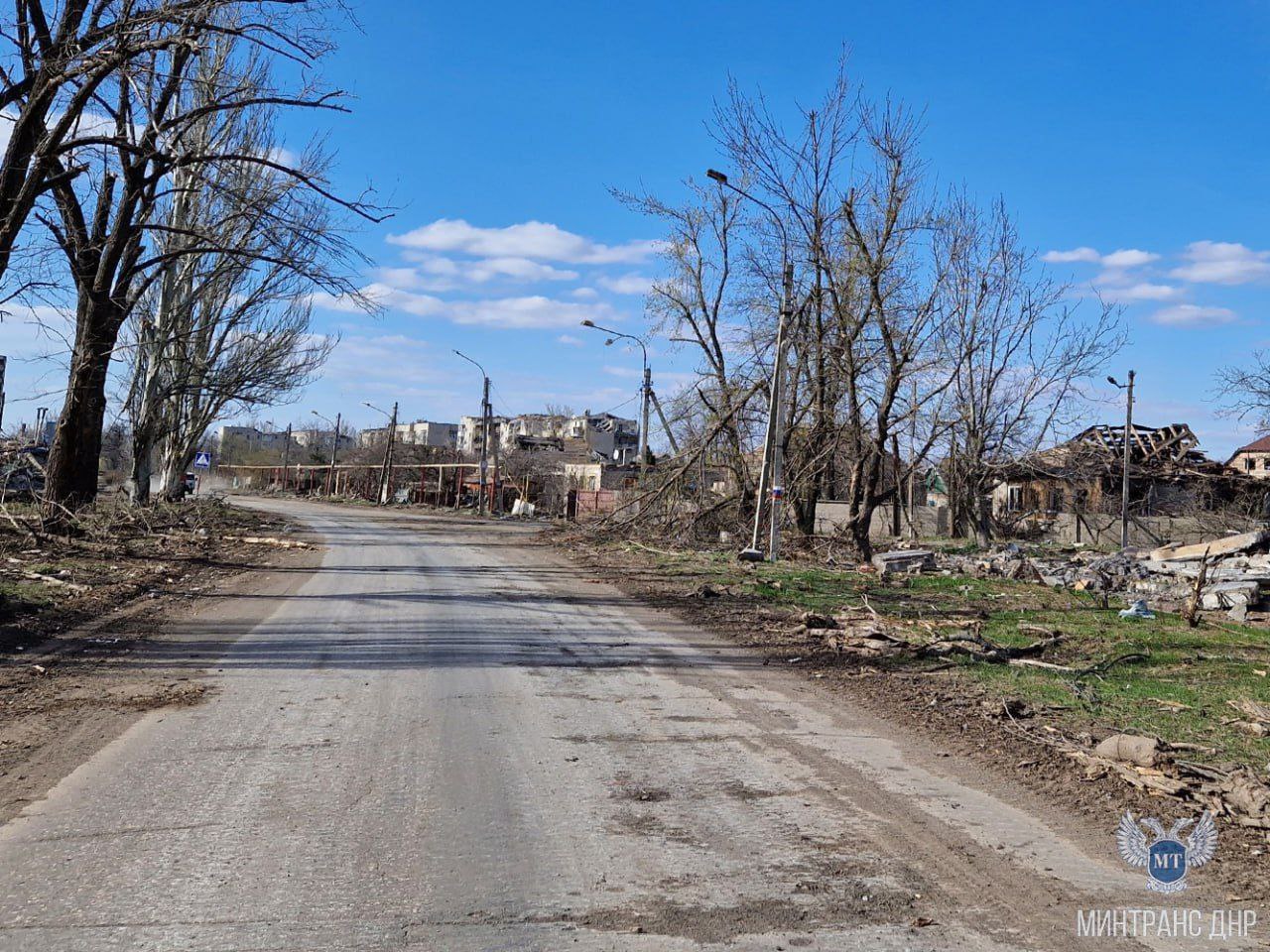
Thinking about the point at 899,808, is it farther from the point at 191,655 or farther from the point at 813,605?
the point at 813,605

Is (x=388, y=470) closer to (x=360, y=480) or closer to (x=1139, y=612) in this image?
(x=360, y=480)

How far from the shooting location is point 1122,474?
1554 inches

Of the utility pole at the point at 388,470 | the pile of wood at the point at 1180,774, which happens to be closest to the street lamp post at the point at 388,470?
the utility pole at the point at 388,470

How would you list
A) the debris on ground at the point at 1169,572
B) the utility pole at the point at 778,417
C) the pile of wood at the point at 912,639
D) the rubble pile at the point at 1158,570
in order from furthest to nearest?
the utility pole at the point at 778,417
the rubble pile at the point at 1158,570
the debris on ground at the point at 1169,572
the pile of wood at the point at 912,639

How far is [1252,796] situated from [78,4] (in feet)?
47.3

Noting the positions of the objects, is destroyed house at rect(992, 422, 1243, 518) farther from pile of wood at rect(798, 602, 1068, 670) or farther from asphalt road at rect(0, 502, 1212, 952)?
asphalt road at rect(0, 502, 1212, 952)

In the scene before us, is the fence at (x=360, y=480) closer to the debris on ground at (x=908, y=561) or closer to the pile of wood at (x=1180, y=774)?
the debris on ground at (x=908, y=561)

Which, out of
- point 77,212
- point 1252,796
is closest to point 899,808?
point 1252,796

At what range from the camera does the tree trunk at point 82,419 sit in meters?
18.6

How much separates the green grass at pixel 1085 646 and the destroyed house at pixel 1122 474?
20013 mm

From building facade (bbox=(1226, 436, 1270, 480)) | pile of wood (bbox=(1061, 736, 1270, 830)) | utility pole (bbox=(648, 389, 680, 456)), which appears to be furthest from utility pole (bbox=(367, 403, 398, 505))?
pile of wood (bbox=(1061, 736, 1270, 830))

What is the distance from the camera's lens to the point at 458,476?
2206 inches

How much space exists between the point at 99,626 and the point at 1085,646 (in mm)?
11213

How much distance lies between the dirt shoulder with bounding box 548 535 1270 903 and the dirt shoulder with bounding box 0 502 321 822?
573 centimetres
